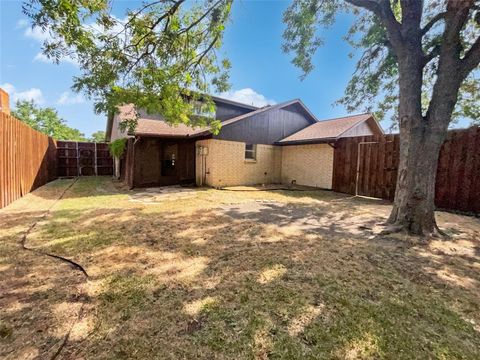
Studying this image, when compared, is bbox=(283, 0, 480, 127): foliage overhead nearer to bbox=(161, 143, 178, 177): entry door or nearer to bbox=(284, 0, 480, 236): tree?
bbox=(284, 0, 480, 236): tree

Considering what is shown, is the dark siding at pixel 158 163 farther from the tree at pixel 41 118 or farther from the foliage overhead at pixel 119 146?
the tree at pixel 41 118

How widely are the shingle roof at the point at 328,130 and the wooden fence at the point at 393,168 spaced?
3.13 feet

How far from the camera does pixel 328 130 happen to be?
39.7 feet

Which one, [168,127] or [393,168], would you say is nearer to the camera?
[393,168]

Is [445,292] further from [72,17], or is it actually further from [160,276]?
[72,17]

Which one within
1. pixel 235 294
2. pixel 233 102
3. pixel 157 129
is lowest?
pixel 235 294

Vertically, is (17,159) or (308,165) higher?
(308,165)

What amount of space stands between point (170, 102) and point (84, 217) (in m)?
3.86

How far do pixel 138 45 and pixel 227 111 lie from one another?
28.4 ft

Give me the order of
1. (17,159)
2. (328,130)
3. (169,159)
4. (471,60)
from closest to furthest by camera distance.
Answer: (471,60), (17,159), (169,159), (328,130)

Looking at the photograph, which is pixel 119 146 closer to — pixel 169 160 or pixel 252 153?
pixel 169 160

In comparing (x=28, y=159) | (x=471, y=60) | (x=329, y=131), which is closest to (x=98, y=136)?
(x=28, y=159)

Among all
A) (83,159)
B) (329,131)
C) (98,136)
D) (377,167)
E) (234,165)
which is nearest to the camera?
(377,167)

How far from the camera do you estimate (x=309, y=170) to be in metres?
11.9
